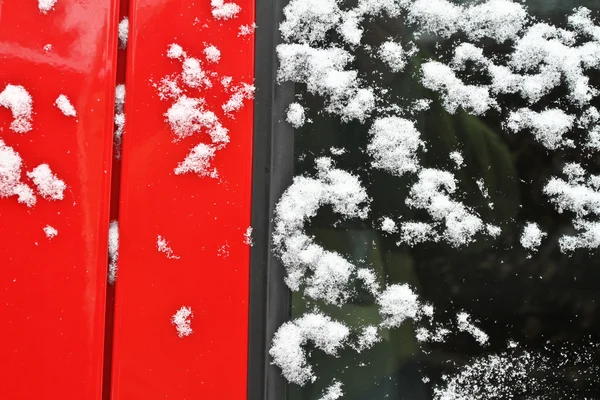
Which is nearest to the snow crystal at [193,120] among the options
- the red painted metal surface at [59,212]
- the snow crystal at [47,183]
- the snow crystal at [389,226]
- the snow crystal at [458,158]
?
the red painted metal surface at [59,212]

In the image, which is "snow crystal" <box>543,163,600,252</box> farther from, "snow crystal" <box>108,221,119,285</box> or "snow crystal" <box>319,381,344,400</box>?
"snow crystal" <box>108,221,119,285</box>

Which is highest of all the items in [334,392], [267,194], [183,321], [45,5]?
[45,5]

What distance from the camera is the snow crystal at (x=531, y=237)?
3.26 ft

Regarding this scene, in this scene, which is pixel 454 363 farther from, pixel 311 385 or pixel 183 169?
pixel 183 169

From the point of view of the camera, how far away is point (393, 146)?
0.97 meters

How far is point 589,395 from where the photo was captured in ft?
3.32

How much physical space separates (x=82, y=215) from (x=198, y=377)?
370 mm

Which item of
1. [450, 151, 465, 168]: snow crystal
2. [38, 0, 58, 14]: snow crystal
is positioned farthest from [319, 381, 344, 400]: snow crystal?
[38, 0, 58, 14]: snow crystal

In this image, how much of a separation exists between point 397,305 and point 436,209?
8.2 inches

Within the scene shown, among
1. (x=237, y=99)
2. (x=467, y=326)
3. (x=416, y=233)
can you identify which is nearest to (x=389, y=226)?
(x=416, y=233)

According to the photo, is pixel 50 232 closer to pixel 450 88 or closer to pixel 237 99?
pixel 237 99

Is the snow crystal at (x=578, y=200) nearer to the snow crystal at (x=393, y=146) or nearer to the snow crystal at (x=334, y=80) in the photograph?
the snow crystal at (x=393, y=146)

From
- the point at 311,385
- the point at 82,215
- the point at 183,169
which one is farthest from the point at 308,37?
the point at 311,385

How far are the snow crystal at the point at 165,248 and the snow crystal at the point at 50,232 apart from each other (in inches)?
7.4
